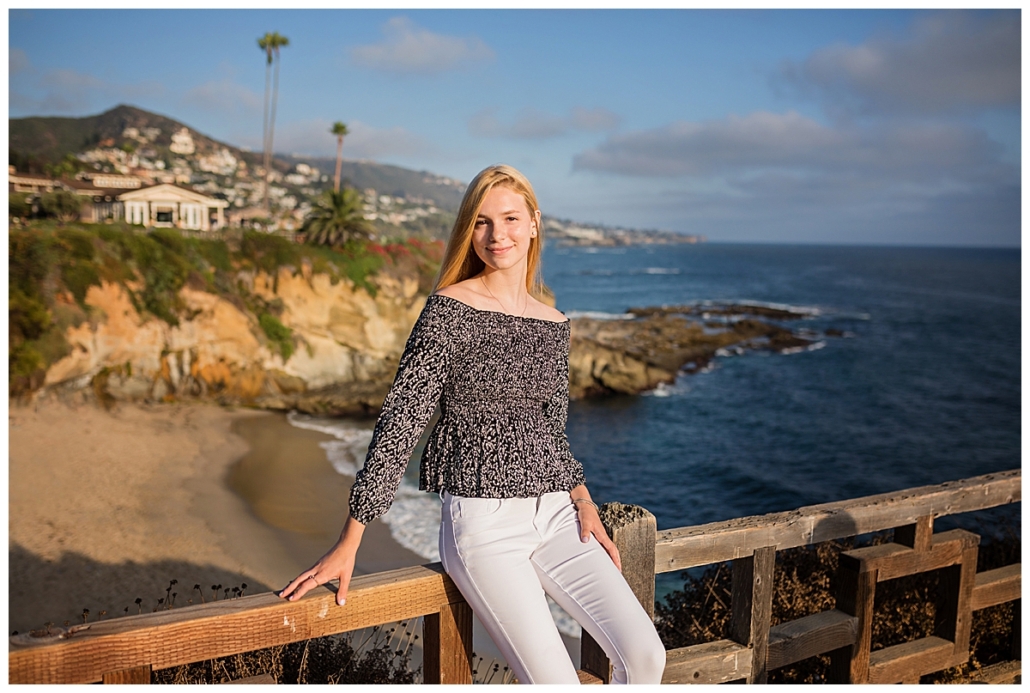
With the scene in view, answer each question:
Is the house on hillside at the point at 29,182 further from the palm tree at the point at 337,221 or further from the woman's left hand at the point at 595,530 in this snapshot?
the woman's left hand at the point at 595,530

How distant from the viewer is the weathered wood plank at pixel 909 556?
2.86m

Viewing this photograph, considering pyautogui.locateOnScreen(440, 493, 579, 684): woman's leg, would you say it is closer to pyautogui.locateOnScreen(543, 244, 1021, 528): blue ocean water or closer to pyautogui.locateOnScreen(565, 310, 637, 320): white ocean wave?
pyautogui.locateOnScreen(543, 244, 1021, 528): blue ocean water

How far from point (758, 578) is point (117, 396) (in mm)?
18797

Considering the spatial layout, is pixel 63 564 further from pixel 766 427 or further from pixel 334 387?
pixel 766 427

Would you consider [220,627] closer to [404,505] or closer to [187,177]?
[404,505]

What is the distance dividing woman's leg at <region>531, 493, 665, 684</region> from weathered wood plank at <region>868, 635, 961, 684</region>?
4.65ft

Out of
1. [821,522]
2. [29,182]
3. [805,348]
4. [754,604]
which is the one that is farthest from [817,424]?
[29,182]

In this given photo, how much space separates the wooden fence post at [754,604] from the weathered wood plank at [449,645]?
3.42 ft

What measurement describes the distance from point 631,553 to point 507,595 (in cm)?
49

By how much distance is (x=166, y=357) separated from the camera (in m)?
19.2

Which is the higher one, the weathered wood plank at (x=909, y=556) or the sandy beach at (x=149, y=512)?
the weathered wood plank at (x=909, y=556)

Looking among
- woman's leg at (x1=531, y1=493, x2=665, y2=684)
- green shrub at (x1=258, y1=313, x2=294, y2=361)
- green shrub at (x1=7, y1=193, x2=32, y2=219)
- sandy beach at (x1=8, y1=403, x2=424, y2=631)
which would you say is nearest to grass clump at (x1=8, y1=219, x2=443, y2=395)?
green shrub at (x1=258, y1=313, x2=294, y2=361)

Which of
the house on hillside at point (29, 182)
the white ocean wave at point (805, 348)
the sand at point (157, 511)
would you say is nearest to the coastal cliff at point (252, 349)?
the sand at point (157, 511)

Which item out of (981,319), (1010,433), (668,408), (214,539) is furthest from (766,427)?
(981,319)
